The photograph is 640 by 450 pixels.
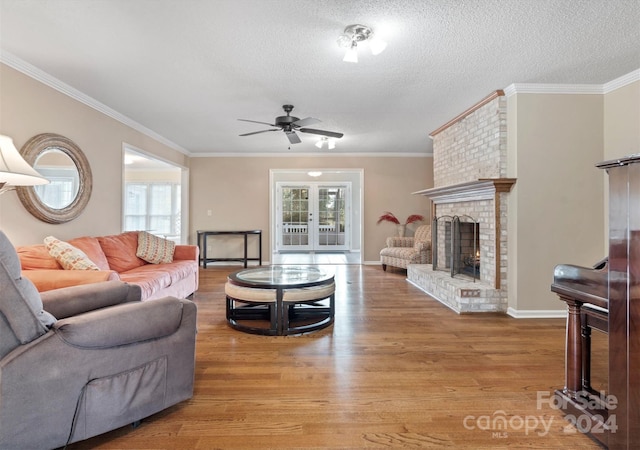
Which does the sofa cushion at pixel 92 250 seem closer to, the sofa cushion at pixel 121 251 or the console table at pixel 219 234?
the sofa cushion at pixel 121 251

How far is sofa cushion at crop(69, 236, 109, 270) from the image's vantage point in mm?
3194

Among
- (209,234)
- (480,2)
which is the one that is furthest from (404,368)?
(209,234)

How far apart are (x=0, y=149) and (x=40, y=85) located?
1.36m

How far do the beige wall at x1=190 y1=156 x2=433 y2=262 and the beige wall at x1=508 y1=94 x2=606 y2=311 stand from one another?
353 cm

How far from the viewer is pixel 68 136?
11.1 feet

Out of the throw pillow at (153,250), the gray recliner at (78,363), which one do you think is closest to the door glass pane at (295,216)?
the throw pillow at (153,250)

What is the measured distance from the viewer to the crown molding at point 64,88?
2705mm

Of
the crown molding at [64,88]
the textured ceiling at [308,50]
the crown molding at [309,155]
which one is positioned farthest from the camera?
the crown molding at [309,155]

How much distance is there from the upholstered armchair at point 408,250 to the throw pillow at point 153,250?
149 inches

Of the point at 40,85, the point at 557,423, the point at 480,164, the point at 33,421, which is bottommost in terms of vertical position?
the point at 557,423

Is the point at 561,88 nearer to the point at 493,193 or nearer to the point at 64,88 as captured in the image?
the point at 493,193

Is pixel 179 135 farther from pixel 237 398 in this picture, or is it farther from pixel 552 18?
pixel 552 18

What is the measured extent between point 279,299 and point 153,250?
216 cm

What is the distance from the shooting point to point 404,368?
7.21 ft
